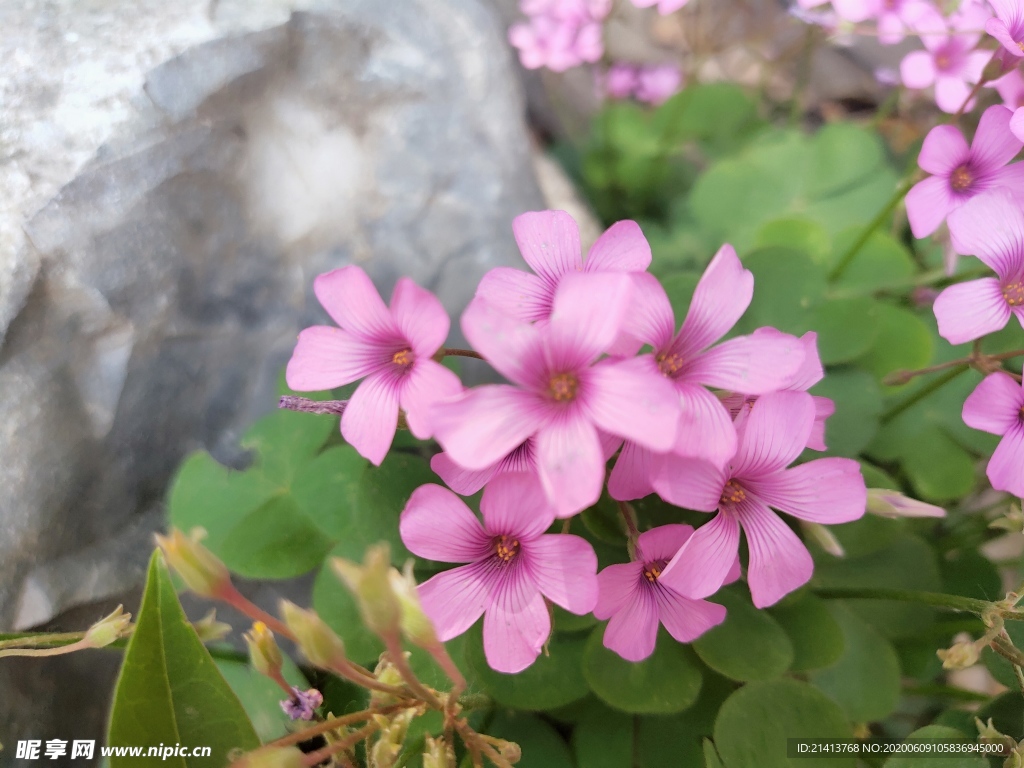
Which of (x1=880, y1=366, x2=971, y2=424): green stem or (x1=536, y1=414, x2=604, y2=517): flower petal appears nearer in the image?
(x1=536, y1=414, x2=604, y2=517): flower petal

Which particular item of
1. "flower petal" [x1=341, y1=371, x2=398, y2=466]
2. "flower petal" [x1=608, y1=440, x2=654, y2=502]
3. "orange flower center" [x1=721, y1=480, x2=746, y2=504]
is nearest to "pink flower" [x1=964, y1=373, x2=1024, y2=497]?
"orange flower center" [x1=721, y1=480, x2=746, y2=504]

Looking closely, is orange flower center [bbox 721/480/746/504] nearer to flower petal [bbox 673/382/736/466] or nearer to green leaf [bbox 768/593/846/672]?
flower petal [bbox 673/382/736/466]

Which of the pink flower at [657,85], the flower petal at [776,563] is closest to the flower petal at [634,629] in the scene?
the flower petal at [776,563]

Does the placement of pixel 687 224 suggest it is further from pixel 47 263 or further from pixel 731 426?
pixel 47 263

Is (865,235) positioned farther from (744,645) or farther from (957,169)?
(744,645)

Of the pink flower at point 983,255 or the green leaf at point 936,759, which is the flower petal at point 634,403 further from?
the green leaf at point 936,759

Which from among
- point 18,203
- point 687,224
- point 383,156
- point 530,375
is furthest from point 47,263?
point 687,224
